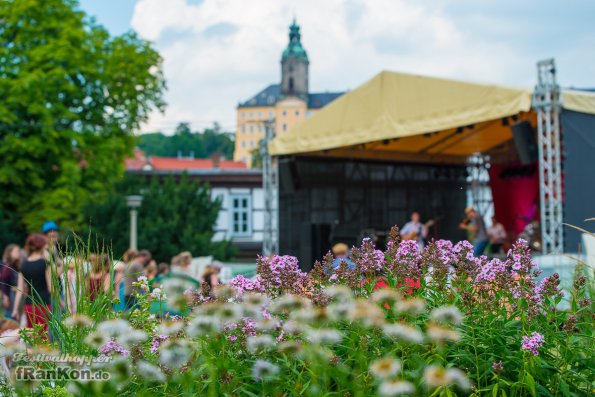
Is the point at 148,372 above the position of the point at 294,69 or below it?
below

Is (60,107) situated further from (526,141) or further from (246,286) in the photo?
(246,286)

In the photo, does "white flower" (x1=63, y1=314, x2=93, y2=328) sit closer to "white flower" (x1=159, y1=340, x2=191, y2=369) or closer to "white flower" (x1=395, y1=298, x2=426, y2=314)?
"white flower" (x1=159, y1=340, x2=191, y2=369)

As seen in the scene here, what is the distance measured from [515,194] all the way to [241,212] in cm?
1825

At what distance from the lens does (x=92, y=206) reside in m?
23.4

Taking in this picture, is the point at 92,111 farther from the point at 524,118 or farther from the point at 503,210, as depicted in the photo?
the point at 524,118

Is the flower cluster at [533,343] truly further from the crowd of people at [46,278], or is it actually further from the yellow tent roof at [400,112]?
the yellow tent roof at [400,112]

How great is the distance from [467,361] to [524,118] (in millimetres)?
11236

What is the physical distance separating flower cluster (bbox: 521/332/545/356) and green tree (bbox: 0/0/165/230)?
74.8 ft

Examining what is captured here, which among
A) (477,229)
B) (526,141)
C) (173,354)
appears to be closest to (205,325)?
(173,354)

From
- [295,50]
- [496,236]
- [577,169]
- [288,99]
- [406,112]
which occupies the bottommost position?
[496,236]

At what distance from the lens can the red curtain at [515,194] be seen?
57.8ft

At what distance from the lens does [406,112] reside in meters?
13.6

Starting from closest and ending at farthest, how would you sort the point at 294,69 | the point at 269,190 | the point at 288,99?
1. the point at 269,190
2. the point at 288,99
3. the point at 294,69

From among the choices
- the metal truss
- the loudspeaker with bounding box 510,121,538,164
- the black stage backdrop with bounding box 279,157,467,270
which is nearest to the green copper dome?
the black stage backdrop with bounding box 279,157,467,270
